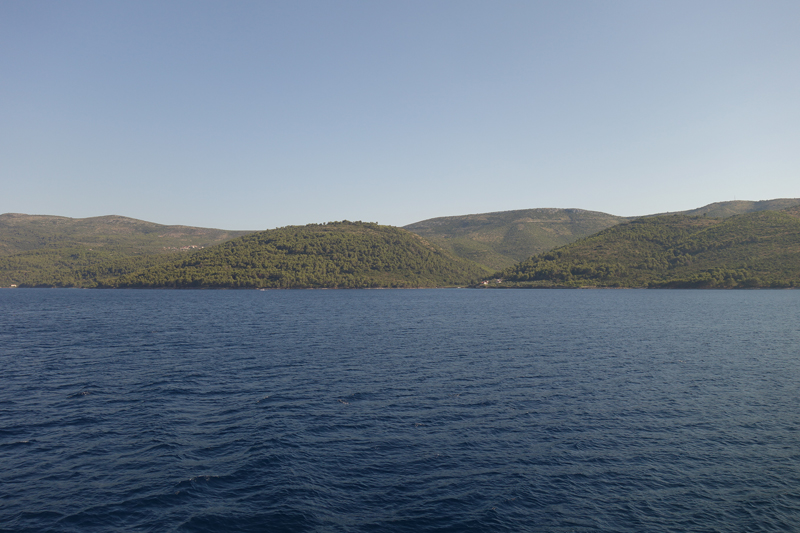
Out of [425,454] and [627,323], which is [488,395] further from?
[627,323]

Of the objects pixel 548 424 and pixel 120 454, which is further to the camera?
pixel 548 424

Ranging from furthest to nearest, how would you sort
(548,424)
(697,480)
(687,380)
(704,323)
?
1. (704,323)
2. (687,380)
3. (548,424)
4. (697,480)

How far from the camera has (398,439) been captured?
3491 cm

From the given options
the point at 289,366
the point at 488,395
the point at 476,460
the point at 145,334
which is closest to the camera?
the point at 476,460

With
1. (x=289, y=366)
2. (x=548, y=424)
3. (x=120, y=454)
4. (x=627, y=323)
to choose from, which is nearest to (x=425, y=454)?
(x=548, y=424)

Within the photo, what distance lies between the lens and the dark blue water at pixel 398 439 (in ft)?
79.9

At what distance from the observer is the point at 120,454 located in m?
31.9

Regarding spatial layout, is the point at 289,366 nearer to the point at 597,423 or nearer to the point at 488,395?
the point at 488,395

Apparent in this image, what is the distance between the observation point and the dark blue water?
79.9 feet

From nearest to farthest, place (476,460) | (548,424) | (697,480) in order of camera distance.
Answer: (697,480)
(476,460)
(548,424)

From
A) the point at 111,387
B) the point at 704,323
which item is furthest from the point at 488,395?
the point at 704,323

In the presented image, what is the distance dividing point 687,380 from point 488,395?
88.7 feet

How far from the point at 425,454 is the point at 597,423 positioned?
17.1 meters

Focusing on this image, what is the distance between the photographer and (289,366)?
61844 mm
